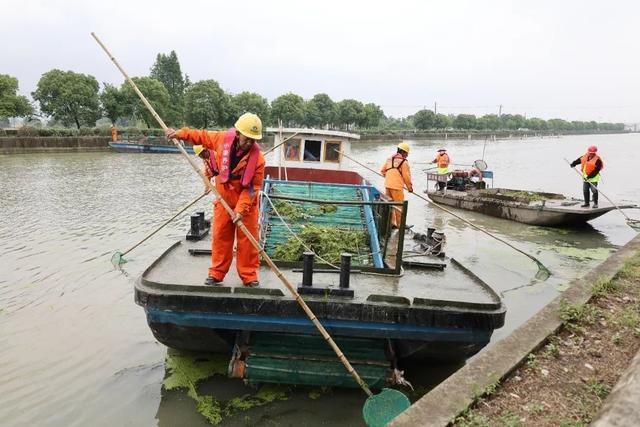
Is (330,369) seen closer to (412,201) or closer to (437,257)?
(437,257)

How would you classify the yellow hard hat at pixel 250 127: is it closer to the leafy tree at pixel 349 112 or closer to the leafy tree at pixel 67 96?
the leafy tree at pixel 67 96

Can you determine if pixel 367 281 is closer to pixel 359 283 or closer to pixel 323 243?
pixel 359 283

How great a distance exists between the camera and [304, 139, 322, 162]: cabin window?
10125 millimetres

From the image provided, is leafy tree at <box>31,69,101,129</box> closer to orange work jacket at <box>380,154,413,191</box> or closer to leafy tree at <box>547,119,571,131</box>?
orange work jacket at <box>380,154,413,191</box>

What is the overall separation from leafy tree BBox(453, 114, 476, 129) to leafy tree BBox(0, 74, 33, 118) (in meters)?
102

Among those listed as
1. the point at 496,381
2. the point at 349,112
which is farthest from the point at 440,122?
the point at 496,381

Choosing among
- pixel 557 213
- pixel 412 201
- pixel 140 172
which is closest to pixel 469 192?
pixel 412 201

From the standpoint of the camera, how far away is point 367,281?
15.7ft

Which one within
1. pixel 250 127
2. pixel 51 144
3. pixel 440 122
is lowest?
pixel 51 144

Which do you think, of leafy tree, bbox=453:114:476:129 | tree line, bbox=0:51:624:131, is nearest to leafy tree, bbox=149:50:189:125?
tree line, bbox=0:51:624:131

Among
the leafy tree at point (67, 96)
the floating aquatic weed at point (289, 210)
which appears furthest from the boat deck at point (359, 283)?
the leafy tree at point (67, 96)

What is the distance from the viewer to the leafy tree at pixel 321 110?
6994 cm

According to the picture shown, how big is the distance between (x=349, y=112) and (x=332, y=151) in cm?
A: 6691

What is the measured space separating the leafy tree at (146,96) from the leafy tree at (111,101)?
396 mm
